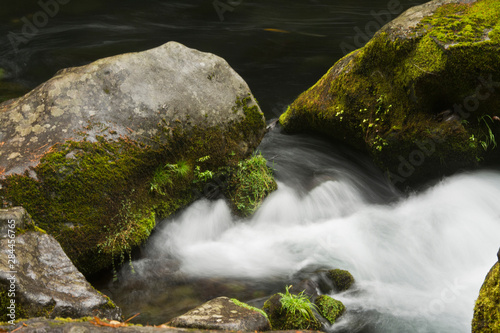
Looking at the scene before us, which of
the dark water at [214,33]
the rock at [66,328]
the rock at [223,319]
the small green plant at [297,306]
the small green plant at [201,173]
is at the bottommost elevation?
the small green plant at [297,306]

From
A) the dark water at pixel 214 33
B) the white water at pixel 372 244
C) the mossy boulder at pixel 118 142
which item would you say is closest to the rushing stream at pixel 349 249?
the white water at pixel 372 244

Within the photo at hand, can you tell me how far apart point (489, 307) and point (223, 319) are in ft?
5.61

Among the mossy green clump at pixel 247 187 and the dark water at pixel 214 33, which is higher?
the dark water at pixel 214 33

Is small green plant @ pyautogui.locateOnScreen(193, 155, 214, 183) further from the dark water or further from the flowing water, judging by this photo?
the dark water

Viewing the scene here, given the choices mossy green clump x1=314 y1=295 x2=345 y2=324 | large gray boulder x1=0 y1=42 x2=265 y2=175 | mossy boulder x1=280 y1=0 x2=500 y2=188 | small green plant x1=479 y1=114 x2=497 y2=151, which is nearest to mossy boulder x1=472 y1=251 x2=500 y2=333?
mossy green clump x1=314 y1=295 x2=345 y2=324

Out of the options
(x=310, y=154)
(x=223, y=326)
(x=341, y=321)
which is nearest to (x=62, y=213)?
(x=223, y=326)

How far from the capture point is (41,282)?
323cm

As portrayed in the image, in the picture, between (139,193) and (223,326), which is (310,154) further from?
(223,326)

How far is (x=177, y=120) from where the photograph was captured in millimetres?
5281

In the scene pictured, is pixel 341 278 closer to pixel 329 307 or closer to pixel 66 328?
pixel 329 307

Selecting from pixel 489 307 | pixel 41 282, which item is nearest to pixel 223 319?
pixel 41 282

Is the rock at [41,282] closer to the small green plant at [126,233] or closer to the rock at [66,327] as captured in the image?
the rock at [66,327]

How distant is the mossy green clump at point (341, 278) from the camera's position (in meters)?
4.59

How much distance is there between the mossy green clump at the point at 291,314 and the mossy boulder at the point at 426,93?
9.33ft
